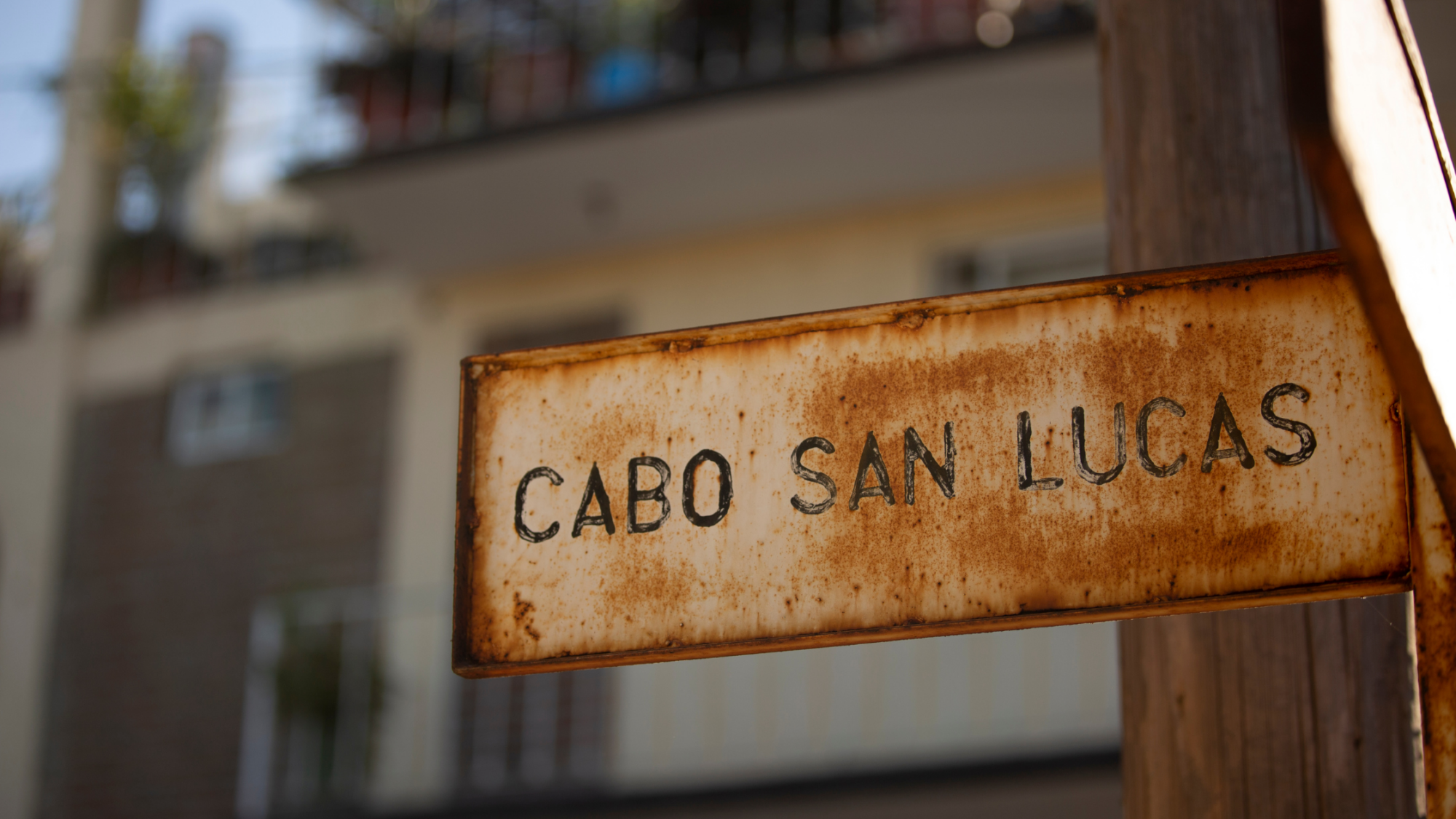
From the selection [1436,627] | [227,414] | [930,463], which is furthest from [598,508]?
[227,414]

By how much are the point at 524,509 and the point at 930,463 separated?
0.53 metres

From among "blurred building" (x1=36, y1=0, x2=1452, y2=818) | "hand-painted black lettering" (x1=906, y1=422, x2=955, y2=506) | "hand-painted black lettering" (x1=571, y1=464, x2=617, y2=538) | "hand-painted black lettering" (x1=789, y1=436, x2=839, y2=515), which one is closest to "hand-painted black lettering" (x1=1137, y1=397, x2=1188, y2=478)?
"hand-painted black lettering" (x1=906, y1=422, x2=955, y2=506)

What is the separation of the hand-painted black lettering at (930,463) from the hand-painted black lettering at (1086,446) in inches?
5.8

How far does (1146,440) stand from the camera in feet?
6.82

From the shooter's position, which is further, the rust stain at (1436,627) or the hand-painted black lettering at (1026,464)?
the hand-painted black lettering at (1026,464)

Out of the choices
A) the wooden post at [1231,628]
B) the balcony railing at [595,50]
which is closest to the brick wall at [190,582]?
the balcony railing at [595,50]

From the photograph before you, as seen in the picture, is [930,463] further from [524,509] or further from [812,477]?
[524,509]

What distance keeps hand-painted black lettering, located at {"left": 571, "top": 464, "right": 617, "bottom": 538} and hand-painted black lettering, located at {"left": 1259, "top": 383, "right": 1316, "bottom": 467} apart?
807 millimetres

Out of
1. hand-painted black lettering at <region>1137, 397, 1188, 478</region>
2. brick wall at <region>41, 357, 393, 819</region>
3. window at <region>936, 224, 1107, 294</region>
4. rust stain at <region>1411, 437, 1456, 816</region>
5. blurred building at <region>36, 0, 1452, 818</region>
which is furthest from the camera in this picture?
brick wall at <region>41, 357, 393, 819</region>

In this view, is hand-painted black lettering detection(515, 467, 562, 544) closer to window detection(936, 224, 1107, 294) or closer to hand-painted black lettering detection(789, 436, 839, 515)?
hand-painted black lettering detection(789, 436, 839, 515)

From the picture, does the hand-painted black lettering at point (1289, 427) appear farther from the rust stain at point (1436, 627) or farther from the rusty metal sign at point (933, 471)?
the rust stain at point (1436, 627)

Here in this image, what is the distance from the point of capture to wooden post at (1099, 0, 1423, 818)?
243 centimetres

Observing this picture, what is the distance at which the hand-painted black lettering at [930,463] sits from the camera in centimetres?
214

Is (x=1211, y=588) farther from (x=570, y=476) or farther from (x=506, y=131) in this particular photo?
(x=506, y=131)
